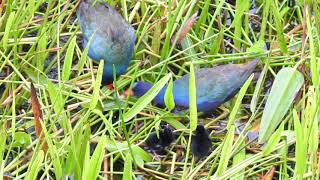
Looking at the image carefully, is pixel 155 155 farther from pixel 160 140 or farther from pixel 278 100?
pixel 278 100

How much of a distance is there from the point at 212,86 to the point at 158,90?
0.35 m

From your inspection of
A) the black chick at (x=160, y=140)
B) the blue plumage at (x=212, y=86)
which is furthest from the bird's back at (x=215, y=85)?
the black chick at (x=160, y=140)

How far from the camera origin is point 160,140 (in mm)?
2008

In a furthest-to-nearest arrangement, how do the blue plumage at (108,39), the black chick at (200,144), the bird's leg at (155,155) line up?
the blue plumage at (108,39) → the bird's leg at (155,155) → the black chick at (200,144)

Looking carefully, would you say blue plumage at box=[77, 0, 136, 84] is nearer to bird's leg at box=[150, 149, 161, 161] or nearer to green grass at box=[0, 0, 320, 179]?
green grass at box=[0, 0, 320, 179]

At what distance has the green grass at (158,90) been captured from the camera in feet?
5.66

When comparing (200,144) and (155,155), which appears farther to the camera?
(155,155)

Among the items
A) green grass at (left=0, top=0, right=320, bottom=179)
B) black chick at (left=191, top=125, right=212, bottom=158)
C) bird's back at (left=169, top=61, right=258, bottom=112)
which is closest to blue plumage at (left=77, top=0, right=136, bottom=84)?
green grass at (left=0, top=0, right=320, bottom=179)

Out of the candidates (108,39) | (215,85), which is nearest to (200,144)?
(215,85)

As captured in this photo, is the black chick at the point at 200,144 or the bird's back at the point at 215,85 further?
the bird's back at the point at 215,85

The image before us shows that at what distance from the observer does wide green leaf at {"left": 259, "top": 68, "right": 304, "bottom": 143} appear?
1.92m

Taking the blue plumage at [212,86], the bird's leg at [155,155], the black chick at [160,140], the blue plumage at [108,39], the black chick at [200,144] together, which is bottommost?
the bird's leg at [155,155]

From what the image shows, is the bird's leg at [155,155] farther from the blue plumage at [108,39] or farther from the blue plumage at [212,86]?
the blue plumage at [108,39]

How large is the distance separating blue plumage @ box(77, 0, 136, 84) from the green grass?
48mm
